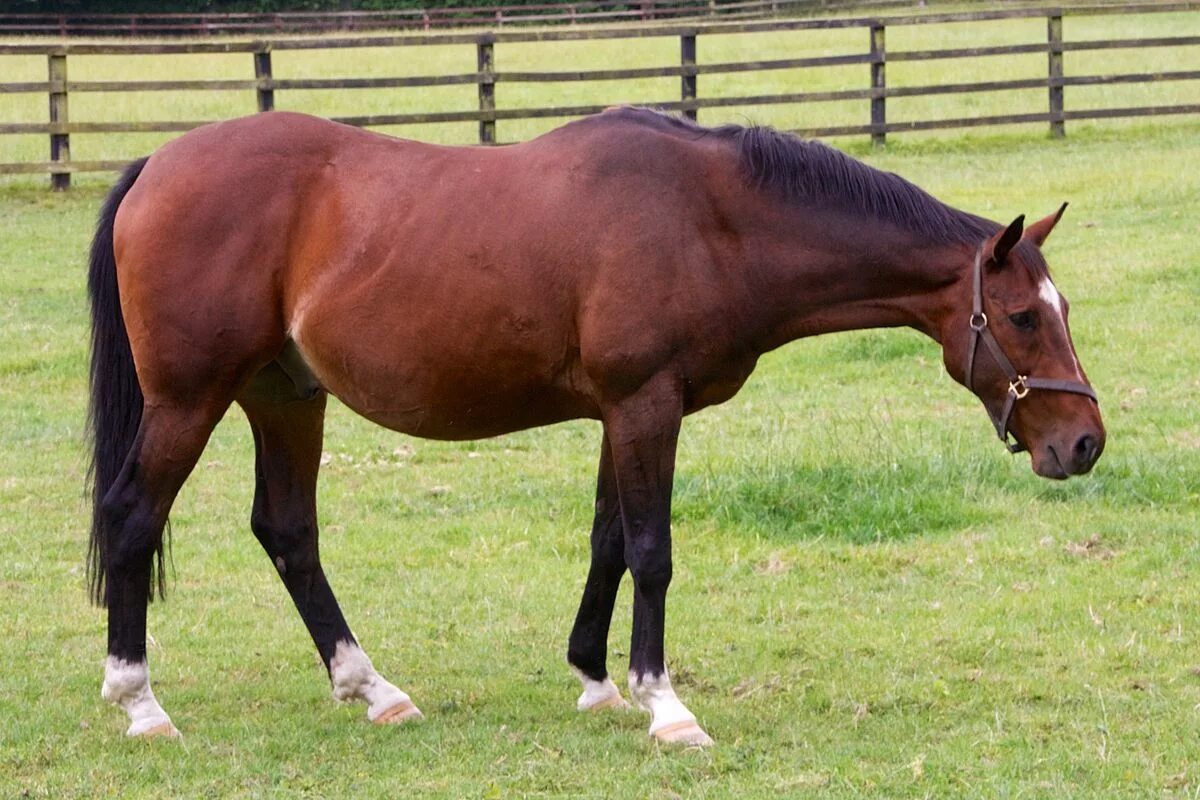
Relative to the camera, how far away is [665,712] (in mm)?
4949

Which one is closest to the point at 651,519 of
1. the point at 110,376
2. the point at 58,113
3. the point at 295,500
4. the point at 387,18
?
the point at 295,500

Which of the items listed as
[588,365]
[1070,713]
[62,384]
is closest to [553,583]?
[588,365]

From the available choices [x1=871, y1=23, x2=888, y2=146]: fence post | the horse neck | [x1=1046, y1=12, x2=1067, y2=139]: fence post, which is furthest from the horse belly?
[x1=1046, y1=12, x2=1067, y2=139]: fence post

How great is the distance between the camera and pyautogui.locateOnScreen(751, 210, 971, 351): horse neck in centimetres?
497

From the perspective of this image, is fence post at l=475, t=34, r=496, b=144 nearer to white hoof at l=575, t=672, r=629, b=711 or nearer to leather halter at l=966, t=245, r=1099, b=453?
white hoof at l=575, t=672, r=629, b=711

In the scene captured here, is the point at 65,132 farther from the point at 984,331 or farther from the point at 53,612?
the point at 984,331

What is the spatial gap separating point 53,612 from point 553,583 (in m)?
2.14

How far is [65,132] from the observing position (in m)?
17.6

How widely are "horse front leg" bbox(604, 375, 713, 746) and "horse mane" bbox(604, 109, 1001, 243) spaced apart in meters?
0.78

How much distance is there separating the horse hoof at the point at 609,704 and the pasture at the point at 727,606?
74mm

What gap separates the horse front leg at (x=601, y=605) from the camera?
539cm

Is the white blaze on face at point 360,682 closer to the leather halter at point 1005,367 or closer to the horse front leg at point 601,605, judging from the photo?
the horse front leg at point 601,605

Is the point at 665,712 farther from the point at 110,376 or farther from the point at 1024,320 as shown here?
the point at 110,376

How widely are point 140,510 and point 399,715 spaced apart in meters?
1.15
